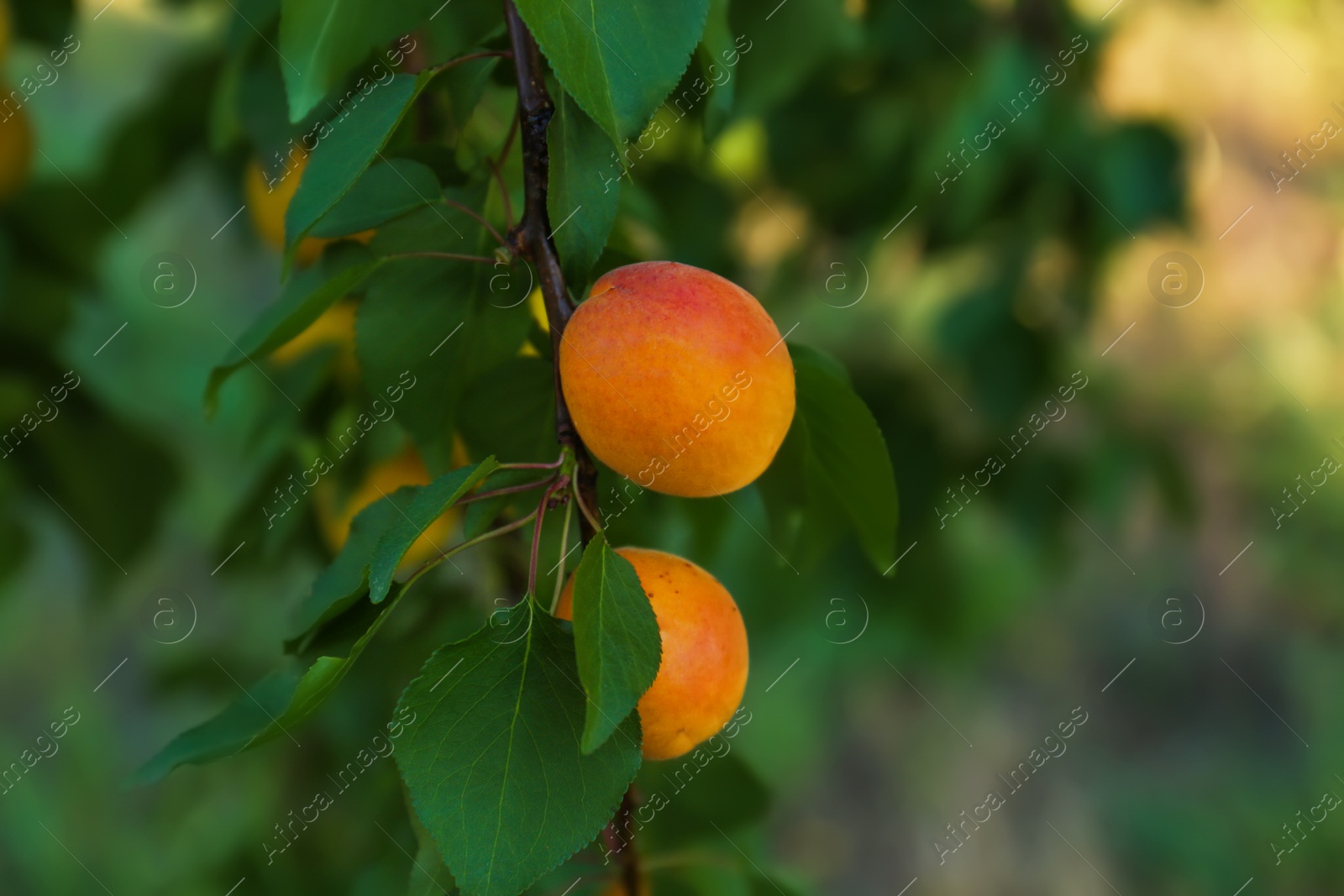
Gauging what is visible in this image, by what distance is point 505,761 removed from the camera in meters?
0.35

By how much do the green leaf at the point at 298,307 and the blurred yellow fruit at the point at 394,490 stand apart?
95mm

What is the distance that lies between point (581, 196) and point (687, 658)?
0.16 meters

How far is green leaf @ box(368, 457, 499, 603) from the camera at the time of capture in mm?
328

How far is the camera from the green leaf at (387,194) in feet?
1.41

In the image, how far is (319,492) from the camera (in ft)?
2.22

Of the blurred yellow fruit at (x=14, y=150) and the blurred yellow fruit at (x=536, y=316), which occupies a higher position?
the blurred yellow fruit at (x=14, y=150)

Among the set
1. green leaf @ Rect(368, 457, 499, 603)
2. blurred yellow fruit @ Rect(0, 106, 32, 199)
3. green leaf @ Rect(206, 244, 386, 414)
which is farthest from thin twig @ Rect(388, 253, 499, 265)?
blurred yellow fruit @ Rect(0, 106, 32, 199)

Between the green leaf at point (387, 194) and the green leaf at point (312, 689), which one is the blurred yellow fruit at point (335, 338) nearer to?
the green leaf at point (387, 194)

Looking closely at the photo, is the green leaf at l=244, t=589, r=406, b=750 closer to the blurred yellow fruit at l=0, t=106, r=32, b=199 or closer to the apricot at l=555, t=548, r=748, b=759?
the apricot at l=555, t=548, r=748, b=759

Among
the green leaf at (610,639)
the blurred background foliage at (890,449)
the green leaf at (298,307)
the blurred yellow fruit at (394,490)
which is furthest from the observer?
the blurred background foliage at (890,449)

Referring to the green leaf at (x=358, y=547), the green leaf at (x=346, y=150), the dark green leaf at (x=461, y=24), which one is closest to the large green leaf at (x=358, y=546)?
the green leaf at (x=358, y=547)

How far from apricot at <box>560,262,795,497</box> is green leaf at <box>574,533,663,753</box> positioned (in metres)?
0.04

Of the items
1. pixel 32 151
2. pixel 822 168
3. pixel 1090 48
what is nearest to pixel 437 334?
pixel 32 151

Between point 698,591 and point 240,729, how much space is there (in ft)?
0.64
